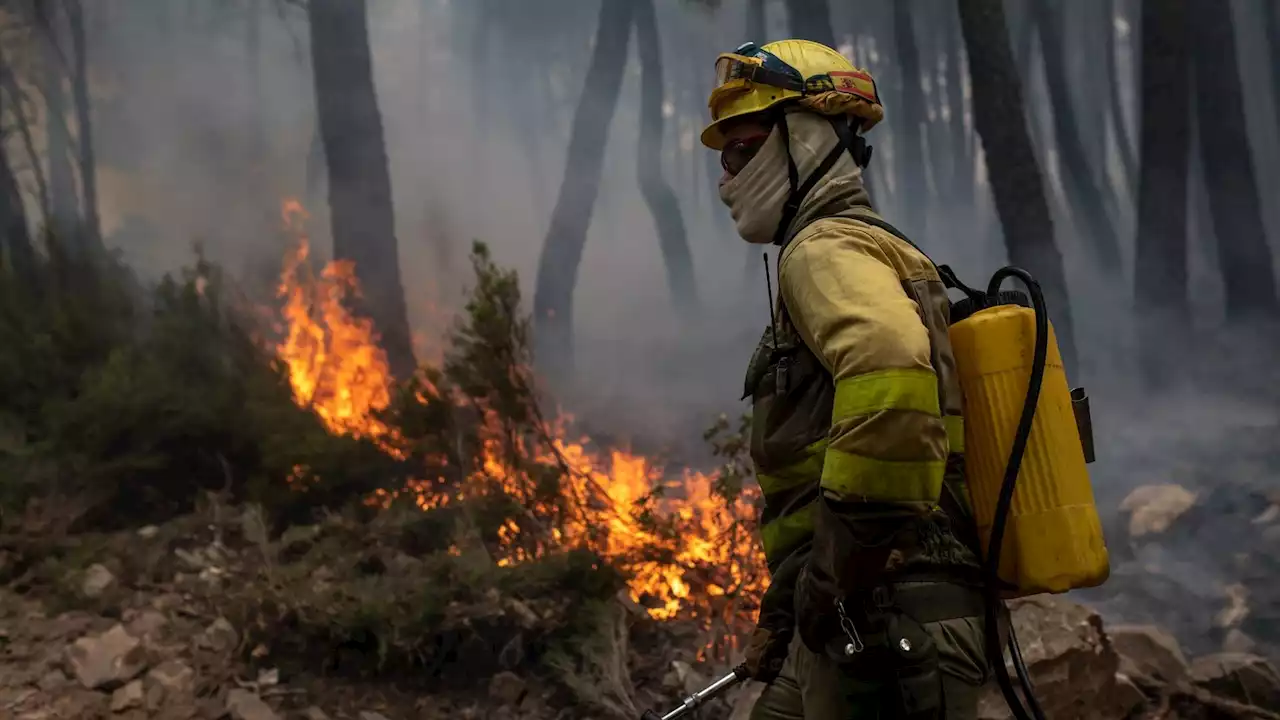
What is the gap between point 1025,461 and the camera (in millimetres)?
1490

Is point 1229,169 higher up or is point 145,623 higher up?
point 1229,169

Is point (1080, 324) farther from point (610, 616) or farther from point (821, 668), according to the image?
point (821, 668)

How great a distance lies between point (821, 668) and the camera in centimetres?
153

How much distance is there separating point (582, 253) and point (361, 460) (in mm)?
2189

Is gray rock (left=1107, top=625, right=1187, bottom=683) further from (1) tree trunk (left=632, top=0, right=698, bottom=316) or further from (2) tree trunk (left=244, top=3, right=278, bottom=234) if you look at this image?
(2) tree trunk (left=244, top=3, right=278, bottom=234)

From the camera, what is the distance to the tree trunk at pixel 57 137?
6059 millimetres

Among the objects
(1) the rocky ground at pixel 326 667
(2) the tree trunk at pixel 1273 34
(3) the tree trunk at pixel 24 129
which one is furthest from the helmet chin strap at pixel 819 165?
(3) the tree trunk at pixel 24 129

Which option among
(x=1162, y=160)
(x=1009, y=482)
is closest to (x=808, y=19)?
(x=1162, y=160)

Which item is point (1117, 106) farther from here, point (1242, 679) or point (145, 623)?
point (145, 623)

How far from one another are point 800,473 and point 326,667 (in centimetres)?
272

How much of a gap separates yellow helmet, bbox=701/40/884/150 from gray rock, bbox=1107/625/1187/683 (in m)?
2.59

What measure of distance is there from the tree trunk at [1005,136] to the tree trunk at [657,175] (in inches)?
81.1

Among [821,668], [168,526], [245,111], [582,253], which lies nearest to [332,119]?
[245,111]

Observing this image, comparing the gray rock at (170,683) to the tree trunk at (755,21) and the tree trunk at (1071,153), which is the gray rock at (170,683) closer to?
the tree trunk at (1071,153)
